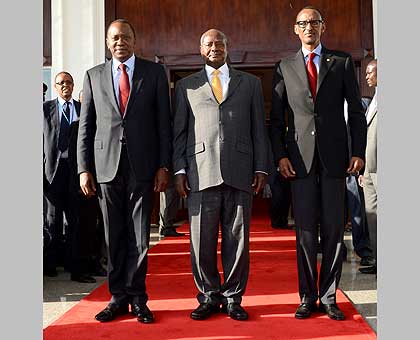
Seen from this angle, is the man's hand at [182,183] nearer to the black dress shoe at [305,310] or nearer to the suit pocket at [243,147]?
the suit pocket at [243,147]

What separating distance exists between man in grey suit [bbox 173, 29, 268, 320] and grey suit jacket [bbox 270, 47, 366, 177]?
0.14 m

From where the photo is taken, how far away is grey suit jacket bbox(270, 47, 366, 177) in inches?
118

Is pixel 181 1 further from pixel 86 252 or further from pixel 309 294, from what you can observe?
pixel 309 294

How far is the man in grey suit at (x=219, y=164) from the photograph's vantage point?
9.84 ft

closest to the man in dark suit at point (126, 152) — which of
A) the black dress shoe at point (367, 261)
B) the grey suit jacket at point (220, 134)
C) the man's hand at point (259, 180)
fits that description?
the grey suit jacket at point (220, 134)

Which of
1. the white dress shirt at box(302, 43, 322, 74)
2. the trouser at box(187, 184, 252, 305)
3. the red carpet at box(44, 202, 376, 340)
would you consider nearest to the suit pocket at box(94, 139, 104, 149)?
the trouser at box(187, 184, 252, 305)

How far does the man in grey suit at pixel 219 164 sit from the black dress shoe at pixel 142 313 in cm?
24

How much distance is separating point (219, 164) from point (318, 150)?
0.54 metres

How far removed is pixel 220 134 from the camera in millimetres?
2994

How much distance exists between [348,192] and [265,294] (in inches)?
68.8

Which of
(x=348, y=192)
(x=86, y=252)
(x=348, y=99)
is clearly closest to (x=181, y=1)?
(x=348, y=192)

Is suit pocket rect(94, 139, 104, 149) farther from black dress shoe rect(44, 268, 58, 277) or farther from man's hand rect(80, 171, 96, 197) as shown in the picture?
black dress shoe rect(44, 268, 58, 277)

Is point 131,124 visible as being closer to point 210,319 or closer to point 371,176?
point 210,319

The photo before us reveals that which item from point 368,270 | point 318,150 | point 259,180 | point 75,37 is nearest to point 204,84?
point 259,180
